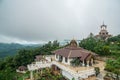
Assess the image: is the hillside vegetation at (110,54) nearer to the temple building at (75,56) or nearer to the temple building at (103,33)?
the temple building at (75,56)

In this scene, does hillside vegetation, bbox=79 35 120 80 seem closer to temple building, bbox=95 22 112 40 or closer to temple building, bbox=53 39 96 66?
temple building, bbox=53 39 96 66

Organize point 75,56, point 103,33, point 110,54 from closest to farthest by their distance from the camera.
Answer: point 75,56 → point 110,54 → point 103,33

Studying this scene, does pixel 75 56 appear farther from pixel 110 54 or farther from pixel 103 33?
pixel 103 33

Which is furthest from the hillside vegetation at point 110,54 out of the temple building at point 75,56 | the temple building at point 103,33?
the temple building at point 103,33

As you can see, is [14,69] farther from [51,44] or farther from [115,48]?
[115,48]

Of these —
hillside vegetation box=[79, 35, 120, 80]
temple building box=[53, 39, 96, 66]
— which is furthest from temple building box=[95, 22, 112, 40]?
temple building box=[53, 39, 96, 66]

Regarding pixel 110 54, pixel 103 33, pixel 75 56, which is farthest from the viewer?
pixel 103 33

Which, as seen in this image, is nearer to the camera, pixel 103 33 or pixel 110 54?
pixel 110 54

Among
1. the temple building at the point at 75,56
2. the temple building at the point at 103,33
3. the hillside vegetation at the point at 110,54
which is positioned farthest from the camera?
the temple building at the point at 103,33

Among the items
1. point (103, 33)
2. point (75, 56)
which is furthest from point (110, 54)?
point (103, 33)

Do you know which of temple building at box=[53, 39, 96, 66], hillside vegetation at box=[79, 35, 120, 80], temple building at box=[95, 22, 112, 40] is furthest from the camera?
temple building at box=[95, 22, 112, 40]

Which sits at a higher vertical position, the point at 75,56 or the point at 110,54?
the point at 110,54

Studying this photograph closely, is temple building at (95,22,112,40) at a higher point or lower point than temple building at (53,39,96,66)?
higher

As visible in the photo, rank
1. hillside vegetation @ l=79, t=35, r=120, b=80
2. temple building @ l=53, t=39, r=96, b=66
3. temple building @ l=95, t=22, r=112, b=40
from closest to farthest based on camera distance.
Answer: hillside vegetation @ l=79, t=35, r=120, b=80
temple building @ l=53, t=39, r=96, b=66
temple building @ l=95, t=22, r=112, b=40
